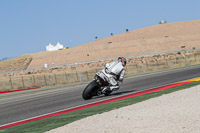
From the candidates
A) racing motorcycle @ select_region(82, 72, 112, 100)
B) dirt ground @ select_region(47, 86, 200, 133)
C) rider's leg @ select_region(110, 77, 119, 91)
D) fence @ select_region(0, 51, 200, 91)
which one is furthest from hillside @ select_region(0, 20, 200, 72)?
dirt ground @ select_region(47, 86, 200, 133)

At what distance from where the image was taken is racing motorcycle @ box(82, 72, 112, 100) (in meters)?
14.5

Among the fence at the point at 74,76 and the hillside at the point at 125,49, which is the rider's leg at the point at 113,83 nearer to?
the fence at the point at 74,76

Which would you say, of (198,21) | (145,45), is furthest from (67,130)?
(198,21)

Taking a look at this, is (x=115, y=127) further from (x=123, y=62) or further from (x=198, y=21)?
(x=198, y=21)

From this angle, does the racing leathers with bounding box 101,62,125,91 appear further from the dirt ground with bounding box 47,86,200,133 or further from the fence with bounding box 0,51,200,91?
the fence with bounding box 0,51,200,91

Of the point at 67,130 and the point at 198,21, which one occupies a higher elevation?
the point at 198,21

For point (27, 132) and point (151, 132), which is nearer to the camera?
point (151, 132)

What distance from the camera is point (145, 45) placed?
4188 inches

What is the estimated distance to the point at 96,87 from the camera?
14727 mm

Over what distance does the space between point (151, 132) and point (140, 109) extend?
2.81 meters

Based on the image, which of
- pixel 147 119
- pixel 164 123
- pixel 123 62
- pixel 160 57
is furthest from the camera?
pixel 160 57

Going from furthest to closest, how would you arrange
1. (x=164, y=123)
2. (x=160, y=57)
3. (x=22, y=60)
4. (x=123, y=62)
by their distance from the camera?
(x=22, y=60)
(x=160, y=57)
(x=123, y=62)
(x=164, y=123)

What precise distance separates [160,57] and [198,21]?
70137 millimetres

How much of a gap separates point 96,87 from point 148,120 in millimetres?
6914
